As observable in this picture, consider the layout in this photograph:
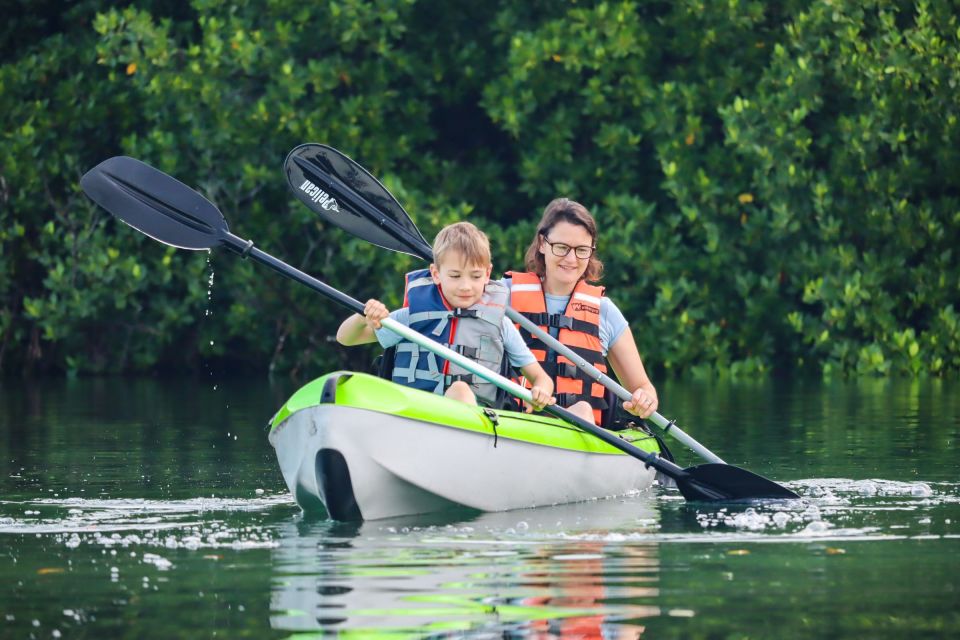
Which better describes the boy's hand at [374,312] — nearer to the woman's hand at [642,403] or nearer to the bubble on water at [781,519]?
the woman's hand at [642,403]

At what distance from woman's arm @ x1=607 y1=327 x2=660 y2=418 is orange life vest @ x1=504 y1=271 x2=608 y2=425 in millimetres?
128

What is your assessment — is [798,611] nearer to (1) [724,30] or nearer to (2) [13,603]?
(2) [13,603]

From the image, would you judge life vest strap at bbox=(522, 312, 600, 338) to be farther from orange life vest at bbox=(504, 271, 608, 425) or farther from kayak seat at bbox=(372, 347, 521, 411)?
kayak seat at bbox=(372, 347, 521, 411)

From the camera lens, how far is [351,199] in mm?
8984

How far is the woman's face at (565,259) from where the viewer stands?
810 cm

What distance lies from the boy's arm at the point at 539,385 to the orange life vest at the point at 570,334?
468 mm

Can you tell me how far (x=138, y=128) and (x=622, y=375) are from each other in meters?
12.0

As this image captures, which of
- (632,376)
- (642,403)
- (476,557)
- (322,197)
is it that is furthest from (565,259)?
(476,557)

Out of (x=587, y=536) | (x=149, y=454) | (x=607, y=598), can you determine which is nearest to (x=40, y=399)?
(x=149, y=454)

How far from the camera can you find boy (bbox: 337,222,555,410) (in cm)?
723

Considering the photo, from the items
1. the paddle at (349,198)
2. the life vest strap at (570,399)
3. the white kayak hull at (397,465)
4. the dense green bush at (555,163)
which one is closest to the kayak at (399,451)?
the white kayak hull at (397,465)

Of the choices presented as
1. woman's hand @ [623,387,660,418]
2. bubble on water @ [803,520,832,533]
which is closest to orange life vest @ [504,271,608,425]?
woman's hand @ [623,387,660,418]

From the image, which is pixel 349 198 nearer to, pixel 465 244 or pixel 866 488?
pixel 465 244

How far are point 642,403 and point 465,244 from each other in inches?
49.8
